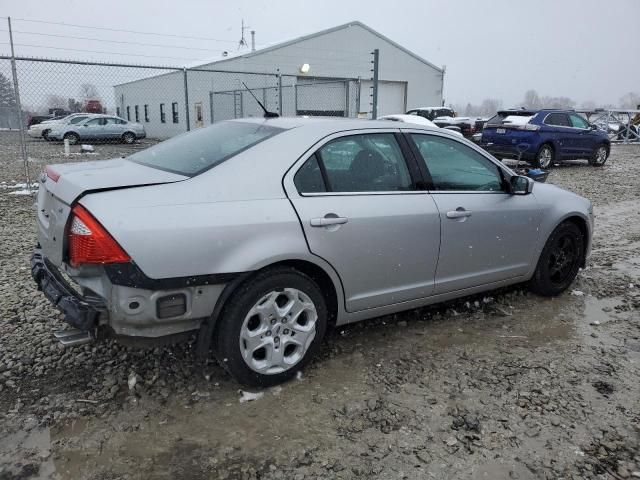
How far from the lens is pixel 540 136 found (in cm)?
1355

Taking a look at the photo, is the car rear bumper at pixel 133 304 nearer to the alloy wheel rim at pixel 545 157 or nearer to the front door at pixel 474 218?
the front door at pixel 474 218

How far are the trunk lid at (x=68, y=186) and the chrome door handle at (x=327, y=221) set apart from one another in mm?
753

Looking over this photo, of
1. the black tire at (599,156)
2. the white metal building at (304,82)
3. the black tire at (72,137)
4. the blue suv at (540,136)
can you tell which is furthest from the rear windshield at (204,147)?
the black tire at (72,137)

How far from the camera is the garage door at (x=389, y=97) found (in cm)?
2852

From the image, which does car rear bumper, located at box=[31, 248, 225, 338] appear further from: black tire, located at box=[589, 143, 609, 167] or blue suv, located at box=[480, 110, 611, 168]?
black tire, located at box=[589, 143, 609, 167]

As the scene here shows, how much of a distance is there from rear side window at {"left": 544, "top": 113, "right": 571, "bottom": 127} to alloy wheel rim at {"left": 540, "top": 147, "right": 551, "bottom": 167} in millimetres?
711

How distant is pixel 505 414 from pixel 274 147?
6.43 feet

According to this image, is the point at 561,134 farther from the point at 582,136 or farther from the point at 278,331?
the point at 278,331

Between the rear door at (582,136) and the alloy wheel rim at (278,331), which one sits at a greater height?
the rear door at (582,136)

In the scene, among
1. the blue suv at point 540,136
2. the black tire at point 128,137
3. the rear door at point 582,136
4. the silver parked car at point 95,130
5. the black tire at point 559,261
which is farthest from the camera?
the black tire at point 128,137

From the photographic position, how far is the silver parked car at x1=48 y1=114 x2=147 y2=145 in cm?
2384

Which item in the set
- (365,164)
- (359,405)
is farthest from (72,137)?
(359,405)

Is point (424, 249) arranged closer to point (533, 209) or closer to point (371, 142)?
point (371, 142)

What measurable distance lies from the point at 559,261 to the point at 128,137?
2386 centimetres
